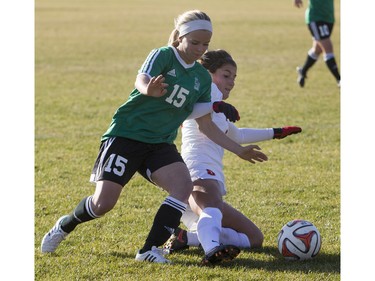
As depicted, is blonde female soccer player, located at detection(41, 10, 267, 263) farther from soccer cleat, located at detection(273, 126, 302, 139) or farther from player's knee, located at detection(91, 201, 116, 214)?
soccer cleat, located at detection(273, 126, 302, 139)

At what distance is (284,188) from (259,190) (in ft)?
0.76

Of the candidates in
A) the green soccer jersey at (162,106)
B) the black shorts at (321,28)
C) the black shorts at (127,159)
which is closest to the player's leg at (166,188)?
the black shorts at (127,159)

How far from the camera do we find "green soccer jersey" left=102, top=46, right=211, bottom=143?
500 cm

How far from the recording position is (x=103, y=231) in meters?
5.54

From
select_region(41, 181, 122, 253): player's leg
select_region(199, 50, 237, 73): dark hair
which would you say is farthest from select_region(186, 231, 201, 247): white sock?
select_region(199, 50, 237, 73): dark hair

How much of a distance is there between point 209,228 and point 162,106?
850 mm

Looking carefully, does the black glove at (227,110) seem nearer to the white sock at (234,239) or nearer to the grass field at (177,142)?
the white sock at (234,239)

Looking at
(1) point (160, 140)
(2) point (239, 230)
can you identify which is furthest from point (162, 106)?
(2) point (239, 230)

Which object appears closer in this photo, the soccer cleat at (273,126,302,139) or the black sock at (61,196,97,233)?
the black sock at (61,196,97,233)

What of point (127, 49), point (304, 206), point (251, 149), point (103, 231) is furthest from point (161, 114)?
point (127, 49)

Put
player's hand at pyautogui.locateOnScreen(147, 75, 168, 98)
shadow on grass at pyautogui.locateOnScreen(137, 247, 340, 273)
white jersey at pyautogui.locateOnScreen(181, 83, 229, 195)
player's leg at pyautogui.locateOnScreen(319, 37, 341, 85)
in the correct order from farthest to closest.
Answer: player's leg at pyautogui.locateOnScreen(319, 37, 341, 85), white jersey at pyautogui.locateOnScreen(181, 83, 229, 195), shadow on grass at pyautogui.locateOnScreen(137, 247, 340, 273), player's hand at pyautogui.locateOnScreen(147, 75, 168, 98)

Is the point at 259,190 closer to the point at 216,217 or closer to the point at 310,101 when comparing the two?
the point at 216,217

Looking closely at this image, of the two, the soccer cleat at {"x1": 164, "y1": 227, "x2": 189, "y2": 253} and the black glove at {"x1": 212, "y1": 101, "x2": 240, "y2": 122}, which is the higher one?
the black glove at {"x1": 212, "y1": 101, "x2": 240, "y2": 122}

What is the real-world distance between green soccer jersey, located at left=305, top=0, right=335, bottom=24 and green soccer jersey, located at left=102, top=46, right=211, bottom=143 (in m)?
8.87
